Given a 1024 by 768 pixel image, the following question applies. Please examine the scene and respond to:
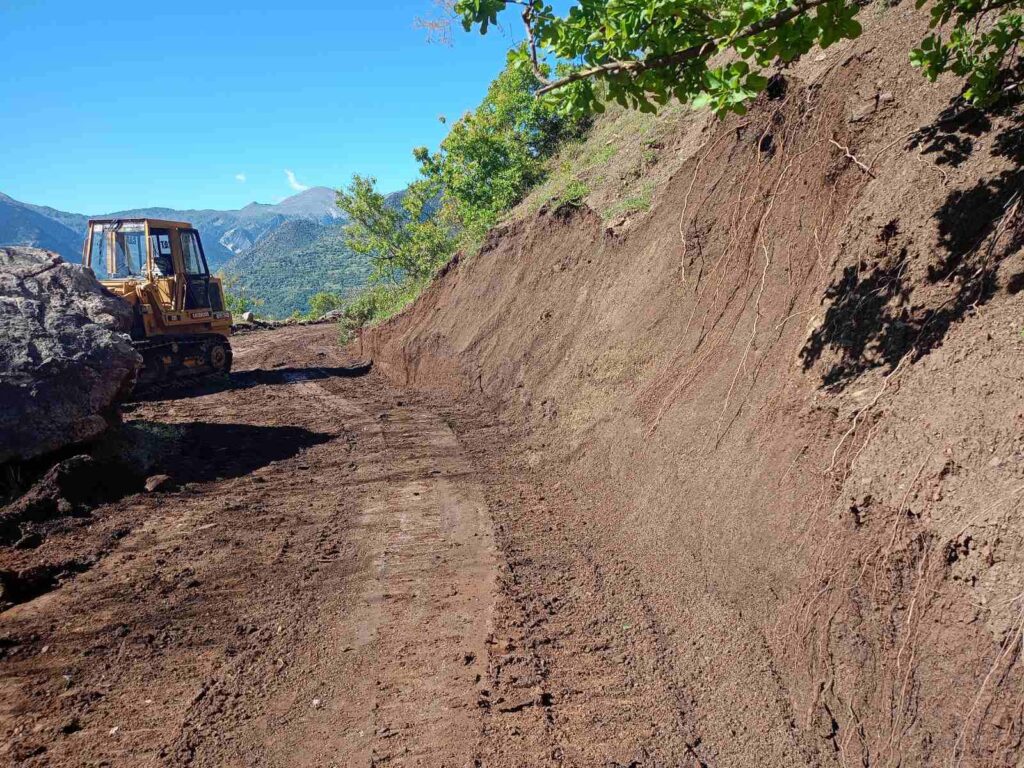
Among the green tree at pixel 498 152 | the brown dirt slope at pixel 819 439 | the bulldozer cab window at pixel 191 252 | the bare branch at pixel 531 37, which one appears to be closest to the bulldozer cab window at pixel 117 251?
the bulldozer cab window at pixel 191 252

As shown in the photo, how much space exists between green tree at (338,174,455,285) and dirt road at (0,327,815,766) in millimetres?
16995

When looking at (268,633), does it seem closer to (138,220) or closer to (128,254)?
(138,220)

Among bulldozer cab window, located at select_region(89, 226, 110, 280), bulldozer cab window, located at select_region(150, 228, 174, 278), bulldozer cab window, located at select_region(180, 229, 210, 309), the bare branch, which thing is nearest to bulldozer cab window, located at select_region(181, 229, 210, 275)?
bulldozer cab window, located at select_region(180, 229, 210, 309)

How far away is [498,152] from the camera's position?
65.5 feet

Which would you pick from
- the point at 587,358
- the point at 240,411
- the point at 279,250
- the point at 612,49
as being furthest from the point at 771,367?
the point at 279,250

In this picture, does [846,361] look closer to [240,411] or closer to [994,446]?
[994,446]

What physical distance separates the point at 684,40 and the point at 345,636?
4406 millimetres

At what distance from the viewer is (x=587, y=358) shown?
9.35 metres

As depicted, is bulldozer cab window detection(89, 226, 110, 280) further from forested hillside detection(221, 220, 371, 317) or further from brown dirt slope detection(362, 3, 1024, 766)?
forested hillside detection(221, 220, 371, 317)

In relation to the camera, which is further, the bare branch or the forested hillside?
the forested hillside

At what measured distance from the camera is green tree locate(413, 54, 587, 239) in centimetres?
1894

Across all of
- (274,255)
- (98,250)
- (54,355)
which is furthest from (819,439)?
(274,255)

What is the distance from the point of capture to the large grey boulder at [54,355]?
758 cm

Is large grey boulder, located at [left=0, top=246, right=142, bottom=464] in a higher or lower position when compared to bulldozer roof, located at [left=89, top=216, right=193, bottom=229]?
lower
